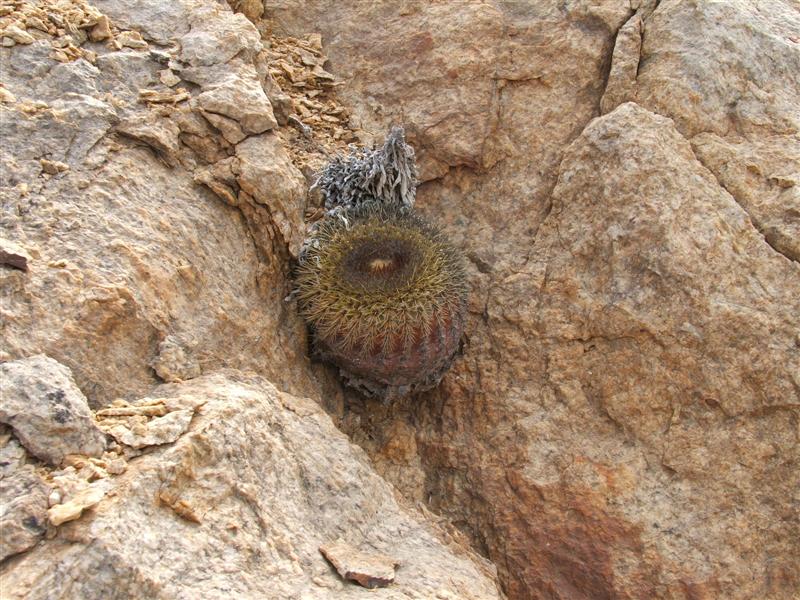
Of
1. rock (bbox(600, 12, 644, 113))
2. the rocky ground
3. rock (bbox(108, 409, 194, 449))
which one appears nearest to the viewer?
rock (bbox(108, 409, 194, 449))

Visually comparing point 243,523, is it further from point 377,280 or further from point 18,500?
point 377,280

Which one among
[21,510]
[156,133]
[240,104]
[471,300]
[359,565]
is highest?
[240,104]

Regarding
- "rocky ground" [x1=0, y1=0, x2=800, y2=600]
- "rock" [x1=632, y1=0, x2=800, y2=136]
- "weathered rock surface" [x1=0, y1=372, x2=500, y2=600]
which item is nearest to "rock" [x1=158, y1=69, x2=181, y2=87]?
"rocky ground" [x1=0, y1=0, x2=800, y2=600]

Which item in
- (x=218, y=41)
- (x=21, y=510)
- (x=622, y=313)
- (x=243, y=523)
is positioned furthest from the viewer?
(x=218, y=41)

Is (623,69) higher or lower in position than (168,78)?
higher

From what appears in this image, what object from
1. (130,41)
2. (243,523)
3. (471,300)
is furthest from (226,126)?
(243,523)

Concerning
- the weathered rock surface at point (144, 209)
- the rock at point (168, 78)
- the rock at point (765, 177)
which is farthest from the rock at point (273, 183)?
the rock at point (765, 177)

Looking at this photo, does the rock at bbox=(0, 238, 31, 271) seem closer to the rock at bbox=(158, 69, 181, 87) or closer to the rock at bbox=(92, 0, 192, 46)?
the rock at bbox=(158, 69, 181, 87)
